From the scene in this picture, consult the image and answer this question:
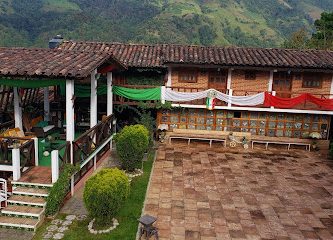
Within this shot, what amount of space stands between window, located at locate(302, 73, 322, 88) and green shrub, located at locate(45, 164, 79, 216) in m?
14.4

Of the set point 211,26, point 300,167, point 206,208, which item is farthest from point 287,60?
point 211,26

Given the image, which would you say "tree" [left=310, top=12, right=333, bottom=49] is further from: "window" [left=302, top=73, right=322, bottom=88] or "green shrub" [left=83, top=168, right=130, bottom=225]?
"green shrub" [left=83, top=168, right=130, bottom=225]

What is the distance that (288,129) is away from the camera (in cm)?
2061

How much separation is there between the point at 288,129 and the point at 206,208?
33.9ft

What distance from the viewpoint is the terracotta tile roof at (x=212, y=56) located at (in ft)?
63.1

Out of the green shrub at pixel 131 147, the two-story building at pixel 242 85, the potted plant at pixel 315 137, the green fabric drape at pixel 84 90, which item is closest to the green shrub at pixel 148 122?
the two-story building at pixel 242 85

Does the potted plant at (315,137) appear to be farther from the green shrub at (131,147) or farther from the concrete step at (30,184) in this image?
the concrete step at (30,184)

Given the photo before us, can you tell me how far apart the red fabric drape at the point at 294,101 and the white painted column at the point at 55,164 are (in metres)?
12.1

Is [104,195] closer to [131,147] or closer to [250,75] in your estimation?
[131,147]

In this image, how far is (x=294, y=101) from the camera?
1930 centimetres

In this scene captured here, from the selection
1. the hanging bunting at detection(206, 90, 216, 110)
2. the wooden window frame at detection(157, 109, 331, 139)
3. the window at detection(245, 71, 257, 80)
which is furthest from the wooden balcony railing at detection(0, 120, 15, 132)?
the window at detection(245, 71, 257, 80)

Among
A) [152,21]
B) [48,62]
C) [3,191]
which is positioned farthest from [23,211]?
[152,21]

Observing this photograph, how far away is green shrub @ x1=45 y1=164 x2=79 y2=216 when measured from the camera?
10992 millimetres

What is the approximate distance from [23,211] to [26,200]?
1.47 ft
